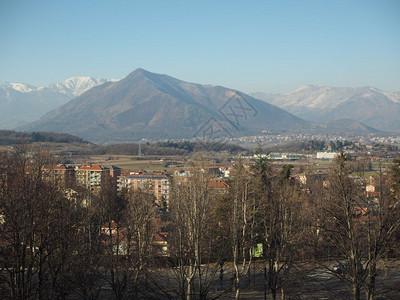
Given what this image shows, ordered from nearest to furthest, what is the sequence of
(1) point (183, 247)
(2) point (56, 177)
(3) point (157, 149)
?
1. (1) point (183, 247)
2. (2) point (56, 177)
3. (3) point (157, 149)

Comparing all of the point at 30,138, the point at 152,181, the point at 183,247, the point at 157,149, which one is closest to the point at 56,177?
the point at 183,247

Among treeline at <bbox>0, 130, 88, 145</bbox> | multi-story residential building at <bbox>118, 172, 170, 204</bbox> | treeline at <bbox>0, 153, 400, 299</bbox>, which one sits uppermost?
treeline at <bbox>0, 130, 88, 145</bbox>

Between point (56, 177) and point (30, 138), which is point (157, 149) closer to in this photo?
point (30, 138)

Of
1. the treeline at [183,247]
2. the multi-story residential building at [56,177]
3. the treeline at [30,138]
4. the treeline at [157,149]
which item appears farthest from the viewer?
the treeline at [157,149]

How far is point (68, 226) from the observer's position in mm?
10852

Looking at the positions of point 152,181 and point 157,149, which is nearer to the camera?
point 152,181

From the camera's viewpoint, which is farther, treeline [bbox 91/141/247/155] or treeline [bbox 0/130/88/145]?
treeline [bbox 91/141/247/155]

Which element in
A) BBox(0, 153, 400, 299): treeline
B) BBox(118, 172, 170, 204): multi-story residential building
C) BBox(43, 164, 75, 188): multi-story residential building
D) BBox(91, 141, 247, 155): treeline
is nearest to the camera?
BBox(0, 153, 400, 299): treeline

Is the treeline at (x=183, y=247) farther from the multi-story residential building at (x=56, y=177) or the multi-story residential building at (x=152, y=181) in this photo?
the multi-story residential building at (x=152, y=181)

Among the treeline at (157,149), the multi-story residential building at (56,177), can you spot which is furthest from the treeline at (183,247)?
the treeline at (157,149)

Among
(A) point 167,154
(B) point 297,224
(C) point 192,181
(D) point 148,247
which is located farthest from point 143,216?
(A) point 167,154

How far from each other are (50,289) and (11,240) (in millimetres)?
1321

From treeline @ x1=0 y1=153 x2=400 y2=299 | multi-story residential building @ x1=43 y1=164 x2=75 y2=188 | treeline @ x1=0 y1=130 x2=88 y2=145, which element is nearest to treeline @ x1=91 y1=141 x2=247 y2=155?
treeline @ x1=0 y1=130 x2=88 y2=145

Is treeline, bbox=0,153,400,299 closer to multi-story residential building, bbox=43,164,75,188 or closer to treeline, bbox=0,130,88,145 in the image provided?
multi-story residential building, bbox=43,164,75,188
